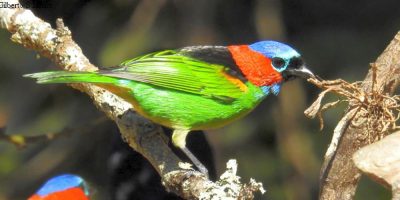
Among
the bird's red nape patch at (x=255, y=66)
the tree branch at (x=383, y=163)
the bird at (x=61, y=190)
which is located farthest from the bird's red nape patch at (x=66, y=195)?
the tree branch at (x=383, y=163)

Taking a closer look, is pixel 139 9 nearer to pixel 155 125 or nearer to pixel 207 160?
pixel 207 160

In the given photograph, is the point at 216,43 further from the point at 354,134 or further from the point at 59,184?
the point at 354,134

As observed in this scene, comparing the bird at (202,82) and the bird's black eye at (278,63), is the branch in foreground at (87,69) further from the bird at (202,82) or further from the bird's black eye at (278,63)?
the bird's black eye at (278,63)

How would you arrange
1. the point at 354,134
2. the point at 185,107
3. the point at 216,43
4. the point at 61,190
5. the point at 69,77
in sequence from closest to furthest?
1. the point at 354,134
2. the point at 69,77
3. the point at 185,107
4. the point at 61,190
5. the point at 216,43

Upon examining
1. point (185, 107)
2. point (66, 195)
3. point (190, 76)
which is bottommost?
point (66, 195)

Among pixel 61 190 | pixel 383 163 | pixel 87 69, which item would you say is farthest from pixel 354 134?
pixel 61 190

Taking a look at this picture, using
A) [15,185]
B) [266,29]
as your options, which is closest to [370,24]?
[266,29]

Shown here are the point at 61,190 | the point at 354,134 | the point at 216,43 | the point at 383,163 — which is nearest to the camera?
the point at 383,163

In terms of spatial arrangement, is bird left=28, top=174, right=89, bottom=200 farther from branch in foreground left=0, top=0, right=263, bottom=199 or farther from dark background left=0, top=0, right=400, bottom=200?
dark background left=0, top=0, right=400, bottom=200
